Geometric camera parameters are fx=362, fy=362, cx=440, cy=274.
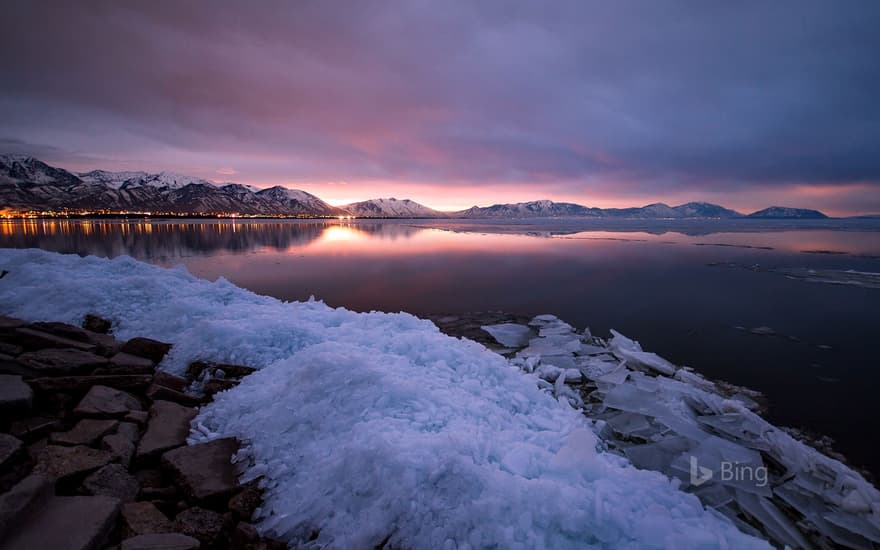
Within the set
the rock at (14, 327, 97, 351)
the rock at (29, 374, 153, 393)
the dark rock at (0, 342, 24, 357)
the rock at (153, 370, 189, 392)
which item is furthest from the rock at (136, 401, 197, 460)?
the dark rock at (0, 342, 24, 357)

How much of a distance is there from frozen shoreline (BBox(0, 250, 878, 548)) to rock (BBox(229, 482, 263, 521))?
135 mm

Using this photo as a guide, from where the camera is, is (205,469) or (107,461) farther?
(205,469)

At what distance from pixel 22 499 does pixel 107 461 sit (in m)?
0.77

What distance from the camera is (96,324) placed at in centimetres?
743

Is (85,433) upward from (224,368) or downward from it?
upward

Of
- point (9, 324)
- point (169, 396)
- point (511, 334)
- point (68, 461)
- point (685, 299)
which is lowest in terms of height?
point (511, 334)

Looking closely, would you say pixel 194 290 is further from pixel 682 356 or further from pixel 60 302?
pixel 682 356

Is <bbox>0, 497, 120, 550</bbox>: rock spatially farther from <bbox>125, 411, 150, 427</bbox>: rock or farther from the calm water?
the calm water

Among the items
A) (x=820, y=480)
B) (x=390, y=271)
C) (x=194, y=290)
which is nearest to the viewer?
(x=820, y=480)

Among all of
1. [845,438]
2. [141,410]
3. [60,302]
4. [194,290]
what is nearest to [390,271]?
[194,290]

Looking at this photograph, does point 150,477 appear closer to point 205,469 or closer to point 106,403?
point 205,469

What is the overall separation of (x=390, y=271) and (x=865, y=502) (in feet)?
65.0

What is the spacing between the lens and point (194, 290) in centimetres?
980

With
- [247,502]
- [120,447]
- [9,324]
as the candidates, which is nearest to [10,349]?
[9,324]
